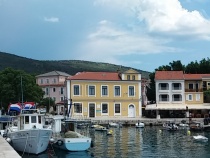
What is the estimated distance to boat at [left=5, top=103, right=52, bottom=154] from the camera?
120ft

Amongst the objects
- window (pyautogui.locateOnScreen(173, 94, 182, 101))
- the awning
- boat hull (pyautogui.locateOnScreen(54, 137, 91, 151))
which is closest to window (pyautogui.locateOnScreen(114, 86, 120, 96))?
the awning

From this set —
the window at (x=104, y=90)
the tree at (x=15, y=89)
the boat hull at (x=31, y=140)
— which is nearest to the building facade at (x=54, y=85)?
the tree at (x=15, y=89)

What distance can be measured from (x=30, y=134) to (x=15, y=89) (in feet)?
166

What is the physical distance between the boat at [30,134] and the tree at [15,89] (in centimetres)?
4438

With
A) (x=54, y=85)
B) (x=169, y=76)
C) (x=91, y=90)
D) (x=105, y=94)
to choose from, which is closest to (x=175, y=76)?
(x=169, y=76)

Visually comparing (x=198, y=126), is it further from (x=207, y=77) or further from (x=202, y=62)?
(x=202, y=62)

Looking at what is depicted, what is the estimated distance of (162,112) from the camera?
84.5 metres

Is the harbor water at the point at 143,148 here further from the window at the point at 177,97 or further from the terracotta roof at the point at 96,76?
the window at the point at 177,97

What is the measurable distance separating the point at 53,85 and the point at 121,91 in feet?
162

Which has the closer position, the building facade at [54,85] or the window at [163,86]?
the window at [163,86]

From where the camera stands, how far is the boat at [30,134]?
1436 inches

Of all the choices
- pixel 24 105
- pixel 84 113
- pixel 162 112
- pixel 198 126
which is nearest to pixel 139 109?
pixel 162 112

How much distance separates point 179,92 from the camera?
8512 centimetres

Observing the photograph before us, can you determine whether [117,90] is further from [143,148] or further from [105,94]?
[143,148]
